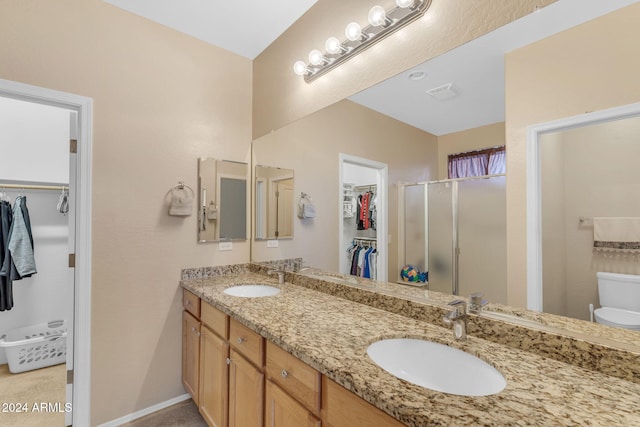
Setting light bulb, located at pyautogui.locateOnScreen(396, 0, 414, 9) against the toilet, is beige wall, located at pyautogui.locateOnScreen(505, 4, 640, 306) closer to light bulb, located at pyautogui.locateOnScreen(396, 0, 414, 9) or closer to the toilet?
the toilet

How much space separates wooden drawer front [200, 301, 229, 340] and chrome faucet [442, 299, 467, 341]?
1089 millimetres

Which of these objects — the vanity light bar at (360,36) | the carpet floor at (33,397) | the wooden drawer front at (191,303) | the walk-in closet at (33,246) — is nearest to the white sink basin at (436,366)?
the wooden drawer front at (191,303)

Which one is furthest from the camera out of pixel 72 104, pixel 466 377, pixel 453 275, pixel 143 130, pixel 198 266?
pixel 198 266

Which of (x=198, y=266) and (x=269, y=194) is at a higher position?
(x=269, y=194)

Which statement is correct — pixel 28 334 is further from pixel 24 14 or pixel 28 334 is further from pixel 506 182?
pixel 506 182

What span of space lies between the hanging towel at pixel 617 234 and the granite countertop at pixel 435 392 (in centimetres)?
36

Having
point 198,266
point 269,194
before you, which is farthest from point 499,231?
point 198,266

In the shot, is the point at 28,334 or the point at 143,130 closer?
the point at 143,130

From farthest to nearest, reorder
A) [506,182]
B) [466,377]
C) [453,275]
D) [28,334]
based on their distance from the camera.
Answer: [28,334]
[453,275]
[506,182]
[466,377]

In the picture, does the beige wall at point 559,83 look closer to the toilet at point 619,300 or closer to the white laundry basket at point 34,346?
the toilet at point 619,300

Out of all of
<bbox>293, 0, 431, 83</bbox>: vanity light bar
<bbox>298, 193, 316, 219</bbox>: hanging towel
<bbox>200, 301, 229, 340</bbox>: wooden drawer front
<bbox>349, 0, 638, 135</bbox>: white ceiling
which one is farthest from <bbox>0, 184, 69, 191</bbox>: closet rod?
<bbox>349, 0, 638, 135</bbox>: white ceiling

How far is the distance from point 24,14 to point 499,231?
2.62m

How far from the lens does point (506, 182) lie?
1078 mm

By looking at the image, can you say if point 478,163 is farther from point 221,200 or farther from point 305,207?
A: point 221,200
